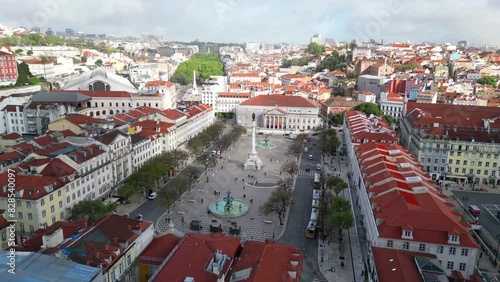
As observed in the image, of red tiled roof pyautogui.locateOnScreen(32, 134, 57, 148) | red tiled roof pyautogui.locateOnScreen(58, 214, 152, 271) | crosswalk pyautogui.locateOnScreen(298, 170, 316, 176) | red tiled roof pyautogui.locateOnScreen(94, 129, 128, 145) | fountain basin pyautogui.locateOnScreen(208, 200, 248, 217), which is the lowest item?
fountain basin pyautogui.locateOnScreen(208, 200, 248, 217)

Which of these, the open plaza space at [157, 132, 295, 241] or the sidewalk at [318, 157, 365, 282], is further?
the open plaza space at [157, 132, 295, 241]

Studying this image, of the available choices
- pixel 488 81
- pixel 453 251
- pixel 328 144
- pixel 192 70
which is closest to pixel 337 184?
pixel 453 251

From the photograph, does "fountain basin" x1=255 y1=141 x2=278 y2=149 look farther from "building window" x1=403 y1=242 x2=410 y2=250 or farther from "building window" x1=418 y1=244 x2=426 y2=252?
"building window" x1=418 y1=244 x2=426 y2=252

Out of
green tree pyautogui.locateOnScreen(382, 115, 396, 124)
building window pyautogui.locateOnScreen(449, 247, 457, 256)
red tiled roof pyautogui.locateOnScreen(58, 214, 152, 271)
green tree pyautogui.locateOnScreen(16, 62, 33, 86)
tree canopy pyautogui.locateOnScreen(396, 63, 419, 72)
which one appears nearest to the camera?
red tiled roof pyautogui.locateOnScreen(58, 214, 152, 271)

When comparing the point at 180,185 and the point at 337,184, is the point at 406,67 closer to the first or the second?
the point at 337,184

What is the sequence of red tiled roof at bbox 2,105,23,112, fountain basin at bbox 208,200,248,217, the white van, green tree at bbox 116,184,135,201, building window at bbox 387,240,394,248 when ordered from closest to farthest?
1. building window at bbox 387,240,394,248
2. green tree at bbox 116,184,135,201
3. fountain basin at bbox 208,200,248,217
4. the white van
5. red tiled roof at bbox 2,105,23,112

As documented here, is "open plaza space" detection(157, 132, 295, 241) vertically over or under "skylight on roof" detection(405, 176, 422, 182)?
under

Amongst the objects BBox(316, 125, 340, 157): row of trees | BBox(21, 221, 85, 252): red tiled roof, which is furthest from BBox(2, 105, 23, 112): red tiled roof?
BBox(316, 125, 340, 157): row of trees

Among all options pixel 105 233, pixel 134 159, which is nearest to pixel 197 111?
pixel 134 159

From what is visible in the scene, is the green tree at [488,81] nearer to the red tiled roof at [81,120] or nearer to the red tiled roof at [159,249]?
the red tiled roof at [81,120]
